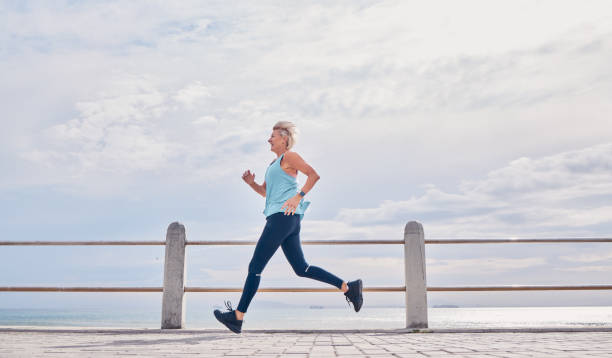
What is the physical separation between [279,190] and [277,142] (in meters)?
0.50

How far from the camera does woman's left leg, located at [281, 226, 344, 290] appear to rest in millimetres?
4578

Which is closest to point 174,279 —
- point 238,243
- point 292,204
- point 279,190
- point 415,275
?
point 238,243

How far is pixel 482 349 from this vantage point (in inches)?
121

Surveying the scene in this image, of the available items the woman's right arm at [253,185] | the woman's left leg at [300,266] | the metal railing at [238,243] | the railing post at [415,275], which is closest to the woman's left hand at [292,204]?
the woman's left leg at [300,266]

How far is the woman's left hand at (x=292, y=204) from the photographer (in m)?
4.39

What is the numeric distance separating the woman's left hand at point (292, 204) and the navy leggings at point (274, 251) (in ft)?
0.24

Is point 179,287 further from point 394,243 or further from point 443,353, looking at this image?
point 443,353

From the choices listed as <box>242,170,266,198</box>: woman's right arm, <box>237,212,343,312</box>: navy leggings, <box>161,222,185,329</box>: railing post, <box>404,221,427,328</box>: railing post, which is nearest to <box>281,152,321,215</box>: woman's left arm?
<box>237,212,343,312</box>: navy leggings

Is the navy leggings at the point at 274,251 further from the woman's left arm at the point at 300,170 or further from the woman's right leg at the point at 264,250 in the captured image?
the woman's left arm at the point at 300,170

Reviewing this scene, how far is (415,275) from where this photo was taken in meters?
5.73

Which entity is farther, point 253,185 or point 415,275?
point 415,275

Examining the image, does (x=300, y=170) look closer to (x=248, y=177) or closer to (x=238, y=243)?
(x=248, y=177)

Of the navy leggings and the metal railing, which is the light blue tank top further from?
the metal railing

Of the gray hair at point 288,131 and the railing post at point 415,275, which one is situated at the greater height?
→ the gray hair at point 288,131
